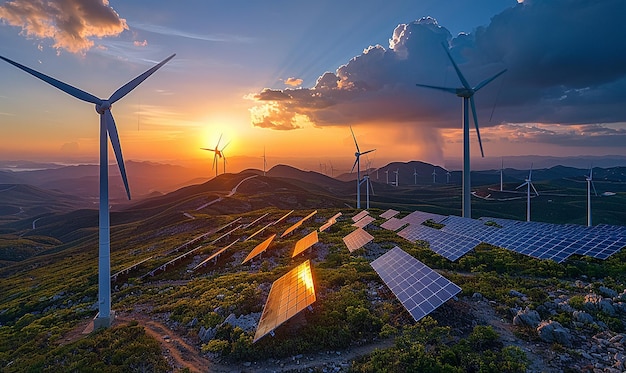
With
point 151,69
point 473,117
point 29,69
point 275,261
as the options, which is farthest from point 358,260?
point 473,117

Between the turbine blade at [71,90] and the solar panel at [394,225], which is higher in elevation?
the turbine blade at [71,90]

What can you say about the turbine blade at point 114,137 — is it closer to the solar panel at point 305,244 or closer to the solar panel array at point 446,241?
the solar panel at point 305,244

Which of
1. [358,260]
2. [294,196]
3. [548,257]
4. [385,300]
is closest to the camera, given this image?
[385,300]

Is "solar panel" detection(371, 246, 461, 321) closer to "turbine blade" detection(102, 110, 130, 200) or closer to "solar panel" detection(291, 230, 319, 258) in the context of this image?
"solar panel" detection(291, 230, 319, 258)

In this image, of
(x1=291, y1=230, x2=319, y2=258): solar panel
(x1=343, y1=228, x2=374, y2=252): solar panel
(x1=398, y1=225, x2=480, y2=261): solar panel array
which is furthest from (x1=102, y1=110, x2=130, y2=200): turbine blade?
(x1=398, y1=225, x2=480, y2=261): solar panel array

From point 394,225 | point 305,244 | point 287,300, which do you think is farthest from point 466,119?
point 287,300

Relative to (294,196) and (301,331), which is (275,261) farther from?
Result: (294,196)

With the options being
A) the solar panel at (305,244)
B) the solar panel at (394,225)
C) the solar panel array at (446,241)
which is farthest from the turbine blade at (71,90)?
the solar panel at (394,225)

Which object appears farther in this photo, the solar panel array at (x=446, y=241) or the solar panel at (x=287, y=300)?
the solar panel array at (x=446, y=241)
